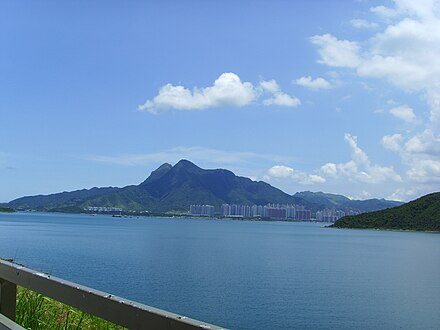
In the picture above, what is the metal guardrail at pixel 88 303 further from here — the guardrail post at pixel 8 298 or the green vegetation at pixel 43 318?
the green vegetation at pixel 43 318

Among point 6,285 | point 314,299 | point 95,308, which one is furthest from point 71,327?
point 314,299

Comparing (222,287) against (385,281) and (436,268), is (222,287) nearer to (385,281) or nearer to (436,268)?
(385,281)

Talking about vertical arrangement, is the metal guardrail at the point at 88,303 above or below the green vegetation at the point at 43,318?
above

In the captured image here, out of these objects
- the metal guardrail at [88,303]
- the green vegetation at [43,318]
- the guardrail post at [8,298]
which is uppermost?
the metal guardrail at [88,303]

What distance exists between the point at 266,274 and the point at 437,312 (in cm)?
2366

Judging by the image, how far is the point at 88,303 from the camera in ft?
12.4

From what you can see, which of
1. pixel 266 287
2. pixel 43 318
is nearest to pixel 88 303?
pixel 43 318

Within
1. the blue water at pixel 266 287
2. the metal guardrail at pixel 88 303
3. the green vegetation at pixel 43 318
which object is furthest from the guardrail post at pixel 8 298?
the blue water at pixel 266 287

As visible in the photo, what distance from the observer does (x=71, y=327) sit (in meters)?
6.21

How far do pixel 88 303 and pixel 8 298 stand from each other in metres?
1.53

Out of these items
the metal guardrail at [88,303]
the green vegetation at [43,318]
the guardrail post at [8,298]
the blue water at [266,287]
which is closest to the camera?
the metal guardrail at [88,303]

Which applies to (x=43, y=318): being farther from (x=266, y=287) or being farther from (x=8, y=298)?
(x=266, y=287)

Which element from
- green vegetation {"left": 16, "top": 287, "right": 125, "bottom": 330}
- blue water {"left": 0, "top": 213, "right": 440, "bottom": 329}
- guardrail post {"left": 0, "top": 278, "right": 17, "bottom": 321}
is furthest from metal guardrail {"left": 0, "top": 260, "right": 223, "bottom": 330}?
blue water {"left": 0, "top": 213, "right": 440, "bottom": 329}

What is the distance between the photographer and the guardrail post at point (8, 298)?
15.9 ft
